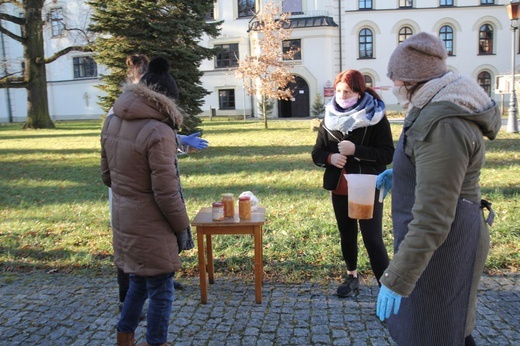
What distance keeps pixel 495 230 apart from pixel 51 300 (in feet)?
16.5

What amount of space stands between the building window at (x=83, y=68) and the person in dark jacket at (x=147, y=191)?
38.8m

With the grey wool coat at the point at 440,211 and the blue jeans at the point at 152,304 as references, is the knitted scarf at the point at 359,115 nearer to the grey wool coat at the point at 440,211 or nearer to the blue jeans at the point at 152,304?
the grey wool coat at the point at 440,211

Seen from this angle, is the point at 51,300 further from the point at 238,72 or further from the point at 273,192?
the point at 238,72

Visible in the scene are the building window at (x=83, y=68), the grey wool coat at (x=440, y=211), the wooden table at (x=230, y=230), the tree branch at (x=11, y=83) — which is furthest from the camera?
the building window at (x=83, y=68)

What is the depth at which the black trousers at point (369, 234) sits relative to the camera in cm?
387

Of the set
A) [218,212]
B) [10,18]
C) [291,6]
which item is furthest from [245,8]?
[218,212]

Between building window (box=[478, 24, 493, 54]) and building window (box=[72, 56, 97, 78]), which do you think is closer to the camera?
building window (box=[478, 24, 493, 54])

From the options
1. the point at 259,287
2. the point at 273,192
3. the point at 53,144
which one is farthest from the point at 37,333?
the point at 53,144

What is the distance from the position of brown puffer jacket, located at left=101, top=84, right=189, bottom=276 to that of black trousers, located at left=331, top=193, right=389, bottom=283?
156cm

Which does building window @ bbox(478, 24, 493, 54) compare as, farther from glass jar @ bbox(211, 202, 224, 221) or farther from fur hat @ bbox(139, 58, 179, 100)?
fur hat @ bbox(139, 58, 179, 100)

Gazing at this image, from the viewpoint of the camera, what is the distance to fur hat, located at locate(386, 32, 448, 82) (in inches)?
82.7

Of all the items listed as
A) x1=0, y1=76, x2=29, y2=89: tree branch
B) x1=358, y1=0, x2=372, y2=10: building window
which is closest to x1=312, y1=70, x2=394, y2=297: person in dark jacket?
x1=0, y1=76, x2=29, y2=89: tree branch

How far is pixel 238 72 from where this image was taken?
23828mm

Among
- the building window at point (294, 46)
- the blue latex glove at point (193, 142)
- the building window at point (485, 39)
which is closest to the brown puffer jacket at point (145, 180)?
the blue latex glove at point (193, 142)
